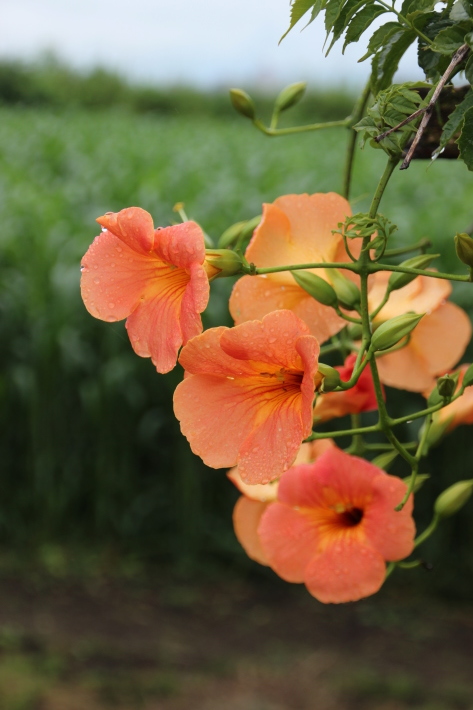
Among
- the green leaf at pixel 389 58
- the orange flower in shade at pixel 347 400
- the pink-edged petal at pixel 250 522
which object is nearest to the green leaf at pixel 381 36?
the green leaf at pixel 389 58

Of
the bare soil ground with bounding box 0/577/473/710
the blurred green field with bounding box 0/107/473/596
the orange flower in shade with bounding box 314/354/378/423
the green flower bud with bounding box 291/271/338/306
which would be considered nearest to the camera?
the green flower bud with bounding box 291/271/338/306

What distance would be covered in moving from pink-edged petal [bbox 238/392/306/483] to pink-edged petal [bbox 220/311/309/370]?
3 cm

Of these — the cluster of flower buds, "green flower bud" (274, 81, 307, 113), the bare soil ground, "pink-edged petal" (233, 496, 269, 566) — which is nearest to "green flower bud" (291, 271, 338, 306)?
the cluster of flower buds

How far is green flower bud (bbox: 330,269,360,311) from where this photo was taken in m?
0.58

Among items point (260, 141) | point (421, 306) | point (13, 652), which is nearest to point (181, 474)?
point (13, 652)

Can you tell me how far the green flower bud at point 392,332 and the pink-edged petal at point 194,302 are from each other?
0.33 feet

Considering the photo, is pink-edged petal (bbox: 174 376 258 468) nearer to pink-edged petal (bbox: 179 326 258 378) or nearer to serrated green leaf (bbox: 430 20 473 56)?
pink-edged petal (bbox: 179 326 258 378)

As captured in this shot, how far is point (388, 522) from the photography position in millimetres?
622

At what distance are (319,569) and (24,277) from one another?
9.26 ft

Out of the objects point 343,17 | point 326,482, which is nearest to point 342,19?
point 343,17

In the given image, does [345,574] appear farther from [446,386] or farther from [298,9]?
[298,9]

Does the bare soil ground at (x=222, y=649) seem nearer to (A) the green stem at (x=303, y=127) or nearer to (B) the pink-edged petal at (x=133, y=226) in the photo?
(A) the green stem at (x=303, y=127)

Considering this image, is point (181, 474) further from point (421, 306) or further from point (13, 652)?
point (421, 306)

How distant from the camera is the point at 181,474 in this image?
10.2ft
